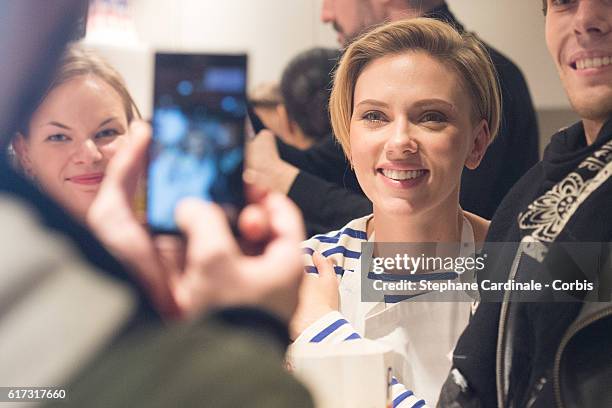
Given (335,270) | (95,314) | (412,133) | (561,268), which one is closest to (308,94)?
(412,133)

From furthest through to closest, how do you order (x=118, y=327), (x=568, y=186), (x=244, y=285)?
(x=568, y=186) < (x=244, y=285) < (x=118, y=327)

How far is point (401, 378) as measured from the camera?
4.84ft

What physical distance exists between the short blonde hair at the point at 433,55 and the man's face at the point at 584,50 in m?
0.12

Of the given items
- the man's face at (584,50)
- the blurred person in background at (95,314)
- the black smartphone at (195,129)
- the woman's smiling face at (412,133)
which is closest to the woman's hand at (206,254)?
the blurred person in background at (95,314)

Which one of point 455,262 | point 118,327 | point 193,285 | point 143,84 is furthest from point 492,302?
point 118,327

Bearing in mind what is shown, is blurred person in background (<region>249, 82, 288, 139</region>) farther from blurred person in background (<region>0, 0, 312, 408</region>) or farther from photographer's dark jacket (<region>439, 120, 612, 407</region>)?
blurred person in background (<region>0, 0, 312, 408</region>)

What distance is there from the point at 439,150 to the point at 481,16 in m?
0.25

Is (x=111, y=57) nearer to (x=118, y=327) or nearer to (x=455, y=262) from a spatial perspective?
(x=455, y=262)

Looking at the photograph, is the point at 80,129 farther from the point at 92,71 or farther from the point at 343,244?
the point at 343,244

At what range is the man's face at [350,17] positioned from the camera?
1496 mm

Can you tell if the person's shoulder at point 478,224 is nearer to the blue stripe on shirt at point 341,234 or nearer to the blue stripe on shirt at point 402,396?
the blue stripe on shirt at point 341,234

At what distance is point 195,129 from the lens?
1.42 m

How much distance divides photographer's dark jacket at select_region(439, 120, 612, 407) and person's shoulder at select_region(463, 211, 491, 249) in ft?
0.05

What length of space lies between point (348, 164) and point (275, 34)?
0.88ft
